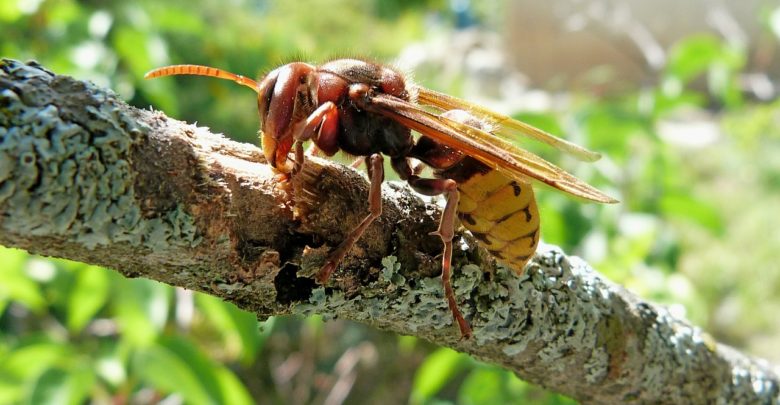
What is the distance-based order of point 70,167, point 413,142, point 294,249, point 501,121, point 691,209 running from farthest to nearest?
point 691,209 → point 501,121 → point 413,142 → point 294,249 → point 70,167

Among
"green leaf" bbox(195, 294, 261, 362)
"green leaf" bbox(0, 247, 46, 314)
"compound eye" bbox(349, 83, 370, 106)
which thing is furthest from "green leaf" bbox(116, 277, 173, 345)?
"compound eye" bbox(349, 83, 370, 106)

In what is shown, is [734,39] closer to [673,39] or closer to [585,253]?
[585,253]

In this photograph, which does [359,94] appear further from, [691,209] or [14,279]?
[691,209]

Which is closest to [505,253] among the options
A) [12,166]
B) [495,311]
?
[495,311]

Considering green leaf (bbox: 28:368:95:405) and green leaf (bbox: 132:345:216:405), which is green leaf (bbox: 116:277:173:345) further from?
green leaf (bbox: 28:368:95:405)

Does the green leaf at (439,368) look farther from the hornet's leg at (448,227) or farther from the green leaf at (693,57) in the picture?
the green leaf at (693,57)

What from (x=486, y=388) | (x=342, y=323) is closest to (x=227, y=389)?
(x=486, y=388)
